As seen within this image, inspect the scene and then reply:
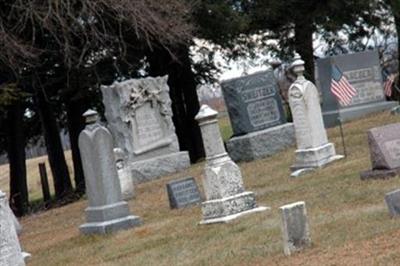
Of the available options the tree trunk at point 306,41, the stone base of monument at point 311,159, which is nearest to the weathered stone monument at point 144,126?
the stone base of monument at point 311,159

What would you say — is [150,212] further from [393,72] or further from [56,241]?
[393,72]

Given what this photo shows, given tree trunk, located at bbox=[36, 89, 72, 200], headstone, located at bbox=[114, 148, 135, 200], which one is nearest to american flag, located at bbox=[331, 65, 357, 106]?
headstone, located at bbox=[114, 148, 135, 200]

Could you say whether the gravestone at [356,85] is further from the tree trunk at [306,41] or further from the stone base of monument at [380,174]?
the stone base of monument at [380,174]

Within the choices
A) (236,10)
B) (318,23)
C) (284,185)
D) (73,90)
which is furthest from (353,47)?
(284,185)

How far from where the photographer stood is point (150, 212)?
14039 mm

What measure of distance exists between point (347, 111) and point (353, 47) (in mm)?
12451

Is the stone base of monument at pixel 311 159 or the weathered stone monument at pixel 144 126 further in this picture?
the weathered stone monument at pixel 144 126

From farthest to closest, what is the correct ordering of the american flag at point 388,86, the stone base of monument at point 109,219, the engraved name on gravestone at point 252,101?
1. the american flag at point 388,86
2. the engraved name on gravestone at point 252,101
3. the stone base of monument at point 109,219

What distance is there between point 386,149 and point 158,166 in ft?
32.9

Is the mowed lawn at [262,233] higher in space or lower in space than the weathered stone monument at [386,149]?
lower

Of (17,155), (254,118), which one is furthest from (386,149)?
(17,155)

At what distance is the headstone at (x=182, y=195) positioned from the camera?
44.6 feet

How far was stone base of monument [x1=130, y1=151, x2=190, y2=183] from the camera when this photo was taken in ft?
67.0

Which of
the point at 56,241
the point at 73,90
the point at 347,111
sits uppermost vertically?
the point at 73,90
